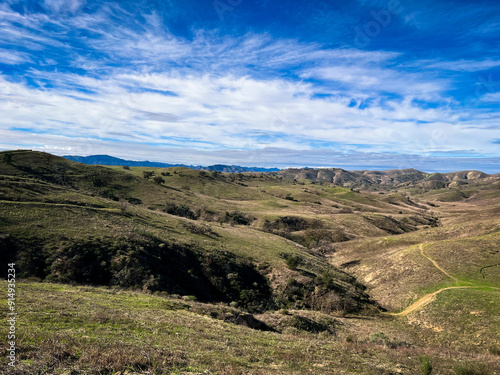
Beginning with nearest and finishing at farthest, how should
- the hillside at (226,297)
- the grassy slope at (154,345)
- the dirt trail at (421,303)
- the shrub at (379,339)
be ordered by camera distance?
the grassy slope at (154,345)
the hillside at (226,297)
the shrub at (379,339)
the dirt trail at (421,303)

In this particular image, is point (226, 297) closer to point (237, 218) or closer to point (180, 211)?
point (180, 211)

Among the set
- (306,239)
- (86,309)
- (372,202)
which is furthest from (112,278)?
(372,202)

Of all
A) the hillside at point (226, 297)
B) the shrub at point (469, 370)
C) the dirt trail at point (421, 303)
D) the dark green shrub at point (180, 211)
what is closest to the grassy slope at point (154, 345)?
the hillside at point (226, 297)

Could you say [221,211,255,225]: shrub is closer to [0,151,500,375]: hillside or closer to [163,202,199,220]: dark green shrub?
[163,202,199,220]: dark green shrub

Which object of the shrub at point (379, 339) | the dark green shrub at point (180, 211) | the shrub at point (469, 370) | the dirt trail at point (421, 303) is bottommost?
the dirt trail at point (421, 303)

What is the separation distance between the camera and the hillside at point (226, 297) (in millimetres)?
11148

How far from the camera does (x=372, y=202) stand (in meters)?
163

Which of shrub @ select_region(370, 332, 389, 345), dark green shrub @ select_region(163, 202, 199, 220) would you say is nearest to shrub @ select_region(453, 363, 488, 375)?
shrub @ select_region(370, 332, 389, 345)

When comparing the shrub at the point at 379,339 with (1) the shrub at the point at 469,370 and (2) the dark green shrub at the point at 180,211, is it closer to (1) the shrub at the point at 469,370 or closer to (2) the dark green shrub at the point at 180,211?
(1) the shrub at the point at 469,370

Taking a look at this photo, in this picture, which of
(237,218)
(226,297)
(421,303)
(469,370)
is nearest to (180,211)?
(237,218)

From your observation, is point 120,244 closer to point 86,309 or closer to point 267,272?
point 86,309

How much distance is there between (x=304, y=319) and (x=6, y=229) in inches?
1281

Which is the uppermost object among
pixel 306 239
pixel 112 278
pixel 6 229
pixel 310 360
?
pixel 6 229

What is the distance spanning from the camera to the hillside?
36.6ft
